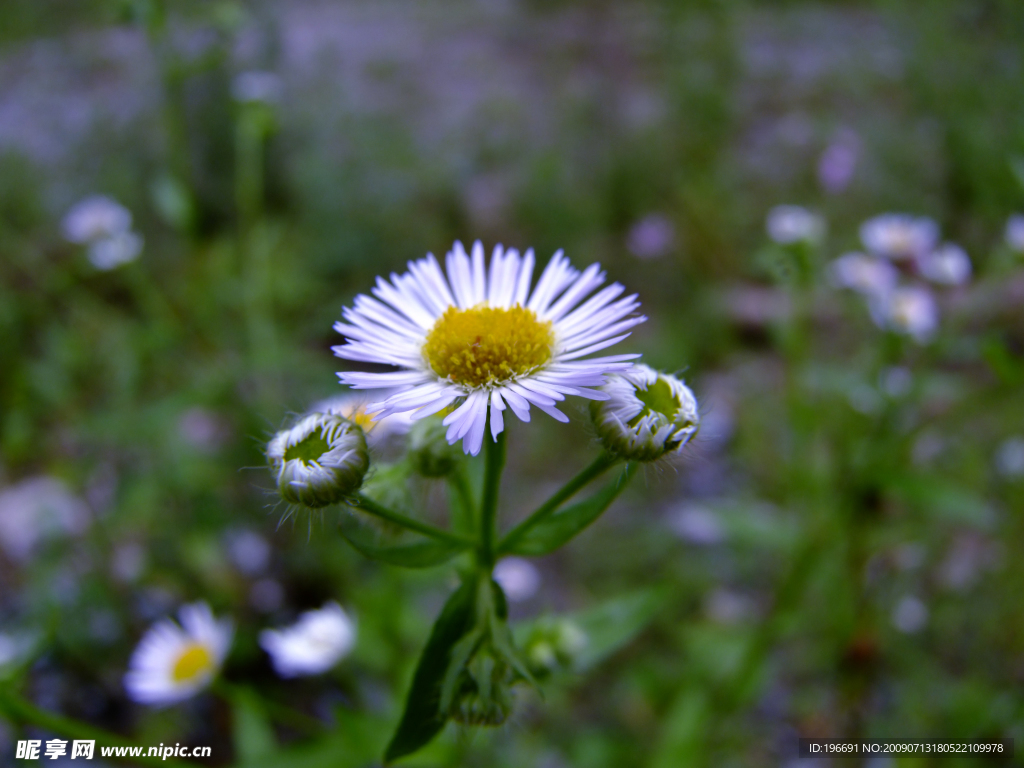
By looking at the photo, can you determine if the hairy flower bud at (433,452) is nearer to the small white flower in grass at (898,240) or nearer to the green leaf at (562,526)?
the green leaf at (562,526)

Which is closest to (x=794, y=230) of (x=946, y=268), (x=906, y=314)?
(x=906, y=314)

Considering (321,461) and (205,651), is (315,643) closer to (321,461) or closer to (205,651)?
(205,651)

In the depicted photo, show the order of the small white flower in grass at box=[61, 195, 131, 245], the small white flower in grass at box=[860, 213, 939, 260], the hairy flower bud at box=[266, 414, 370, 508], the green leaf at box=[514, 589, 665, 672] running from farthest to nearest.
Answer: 1. the small white flower in grass at box=[61, 195, 131, 245]
2. the small white flower in grass at box=[860, 213, 939, 260]
3. the green leaf at box=[514, 589, 665, 672]
4. the hairy flower bud at box=[266, 414, 370, 508]

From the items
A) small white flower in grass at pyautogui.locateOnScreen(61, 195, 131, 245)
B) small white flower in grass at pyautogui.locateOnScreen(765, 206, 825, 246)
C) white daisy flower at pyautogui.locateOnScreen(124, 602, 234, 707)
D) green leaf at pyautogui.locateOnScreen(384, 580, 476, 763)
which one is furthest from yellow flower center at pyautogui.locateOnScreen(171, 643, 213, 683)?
small white flower in grass at pyautogui.locateOnScreen(765, 206, 825, 246)

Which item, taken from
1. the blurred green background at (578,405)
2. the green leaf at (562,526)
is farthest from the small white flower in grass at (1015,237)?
the green leaf at (562,526)

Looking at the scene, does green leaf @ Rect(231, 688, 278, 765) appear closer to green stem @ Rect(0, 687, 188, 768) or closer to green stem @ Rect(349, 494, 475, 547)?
green stem @ Rect(0, 687, 188, 768)

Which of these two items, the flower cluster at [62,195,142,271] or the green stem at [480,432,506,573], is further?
the flower cluster at [62,195,142,271]
